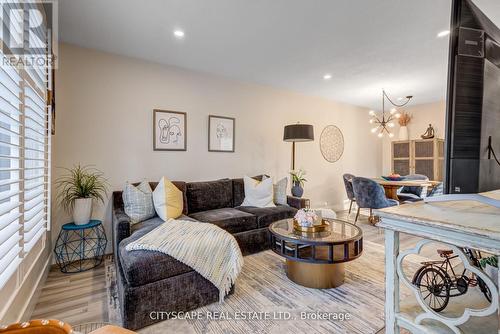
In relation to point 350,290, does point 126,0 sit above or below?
above

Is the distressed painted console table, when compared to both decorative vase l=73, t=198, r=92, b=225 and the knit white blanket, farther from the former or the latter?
decorative vase l=73, t=198, r=92, b=225

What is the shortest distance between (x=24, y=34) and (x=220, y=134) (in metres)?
2.54

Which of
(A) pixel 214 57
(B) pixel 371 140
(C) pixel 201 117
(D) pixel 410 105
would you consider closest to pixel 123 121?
(C) pixel 201 117

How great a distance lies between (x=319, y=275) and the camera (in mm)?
2162

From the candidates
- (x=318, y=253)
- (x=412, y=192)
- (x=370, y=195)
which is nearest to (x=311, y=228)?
(x=318, y=253)

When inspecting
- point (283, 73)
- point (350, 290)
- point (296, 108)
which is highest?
point (283, 73)

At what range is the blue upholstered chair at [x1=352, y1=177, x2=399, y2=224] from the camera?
12.6ft

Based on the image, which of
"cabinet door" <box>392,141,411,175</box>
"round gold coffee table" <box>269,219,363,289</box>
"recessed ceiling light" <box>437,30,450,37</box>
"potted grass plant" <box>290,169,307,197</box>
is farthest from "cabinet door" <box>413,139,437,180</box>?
"round gold coffee table" <box>269,219,363,289</box>

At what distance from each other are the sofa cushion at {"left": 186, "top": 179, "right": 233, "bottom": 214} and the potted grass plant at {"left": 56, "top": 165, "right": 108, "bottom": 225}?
105 centimetres

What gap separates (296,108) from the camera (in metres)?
4.79

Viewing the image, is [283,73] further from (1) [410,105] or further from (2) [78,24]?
(1) [410,105]

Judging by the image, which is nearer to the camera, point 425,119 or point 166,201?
point 166,201

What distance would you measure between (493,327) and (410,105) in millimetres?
6090

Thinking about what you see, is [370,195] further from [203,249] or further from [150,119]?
[150,119]
